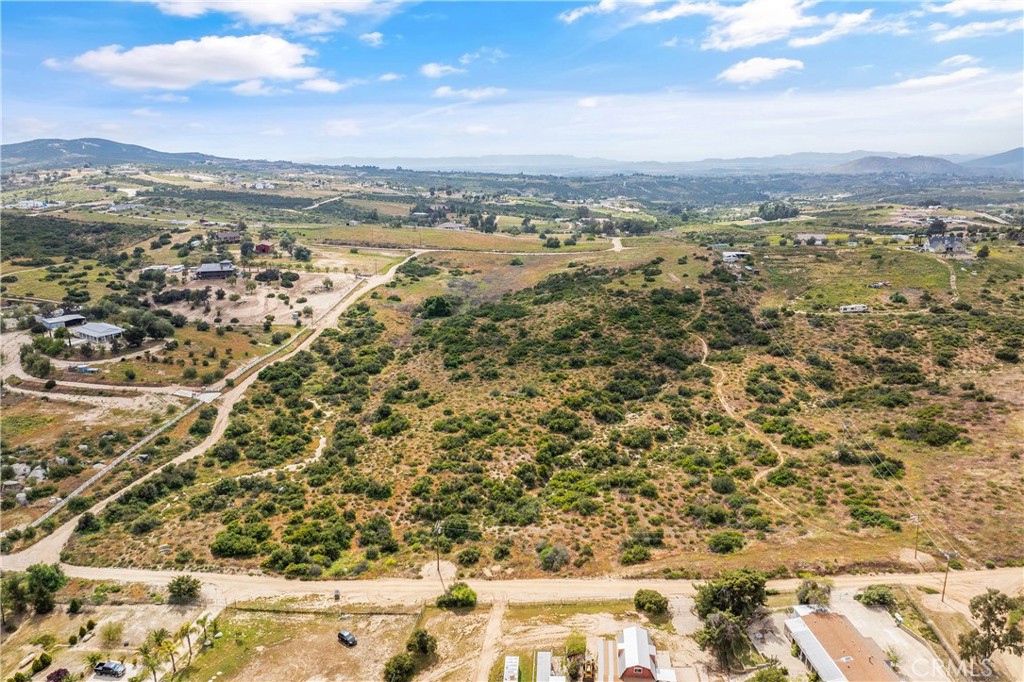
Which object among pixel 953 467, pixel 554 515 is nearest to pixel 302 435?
pixel 554 515

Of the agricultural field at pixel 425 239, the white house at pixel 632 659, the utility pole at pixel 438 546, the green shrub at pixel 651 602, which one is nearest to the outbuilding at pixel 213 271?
the agricultural field at pixel 425 239

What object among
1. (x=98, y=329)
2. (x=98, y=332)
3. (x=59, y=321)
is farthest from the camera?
(x=59, y=321)

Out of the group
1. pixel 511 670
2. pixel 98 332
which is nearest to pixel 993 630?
pixel 511 670

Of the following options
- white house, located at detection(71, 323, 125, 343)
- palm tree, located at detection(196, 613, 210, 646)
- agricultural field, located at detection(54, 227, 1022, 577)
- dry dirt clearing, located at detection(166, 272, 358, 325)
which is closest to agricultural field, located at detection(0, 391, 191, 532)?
agricultural field, located at detection(54, 227, 1022, 577)

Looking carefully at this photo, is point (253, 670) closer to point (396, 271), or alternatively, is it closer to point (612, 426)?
point (612, 426)

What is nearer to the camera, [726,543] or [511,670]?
[511,670]

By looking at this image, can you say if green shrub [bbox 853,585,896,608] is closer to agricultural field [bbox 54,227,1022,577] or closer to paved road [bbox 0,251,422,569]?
agricultural field [bbox 54,227,1022,577]

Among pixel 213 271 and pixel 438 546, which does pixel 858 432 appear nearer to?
pixel 438 546
